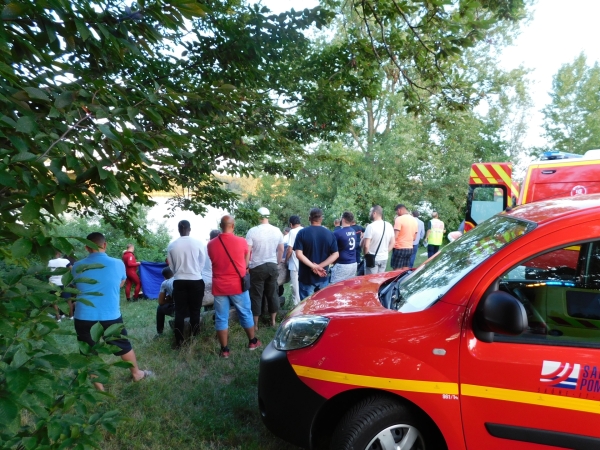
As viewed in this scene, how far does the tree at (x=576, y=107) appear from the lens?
67.8ft

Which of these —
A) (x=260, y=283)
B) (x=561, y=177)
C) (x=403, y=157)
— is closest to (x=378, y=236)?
(x=260, y=283)

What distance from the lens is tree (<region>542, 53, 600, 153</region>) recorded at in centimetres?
2066

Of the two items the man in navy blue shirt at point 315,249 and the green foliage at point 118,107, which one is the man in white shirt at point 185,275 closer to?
the green foliage at point 118,107

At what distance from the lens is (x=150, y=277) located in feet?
40.6

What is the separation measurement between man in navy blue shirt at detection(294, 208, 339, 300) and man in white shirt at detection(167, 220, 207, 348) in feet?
4.78

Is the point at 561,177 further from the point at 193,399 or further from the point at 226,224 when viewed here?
the point at 193,399

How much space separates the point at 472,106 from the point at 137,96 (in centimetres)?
453

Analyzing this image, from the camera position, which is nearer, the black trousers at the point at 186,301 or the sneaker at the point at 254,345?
the sneaker at the point at 254,345

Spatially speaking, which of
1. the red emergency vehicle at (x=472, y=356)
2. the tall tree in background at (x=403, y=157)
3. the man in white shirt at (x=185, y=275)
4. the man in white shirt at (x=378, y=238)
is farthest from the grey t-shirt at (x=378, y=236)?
the tall tree in background at (x=403, y=157)

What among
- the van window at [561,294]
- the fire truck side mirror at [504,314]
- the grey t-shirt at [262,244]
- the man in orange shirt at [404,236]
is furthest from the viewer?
the man in orange shirt at [404,236]

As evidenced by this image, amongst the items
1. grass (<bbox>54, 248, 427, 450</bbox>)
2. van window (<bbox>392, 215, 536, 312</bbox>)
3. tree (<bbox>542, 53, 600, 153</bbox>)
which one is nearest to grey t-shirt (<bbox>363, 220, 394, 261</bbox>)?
grass (<bbox>54, 248, 427, 450</bbox>)

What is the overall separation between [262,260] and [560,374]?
4.41 meters

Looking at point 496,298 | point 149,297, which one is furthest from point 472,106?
point 149,297

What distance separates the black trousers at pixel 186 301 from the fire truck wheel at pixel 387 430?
3566 millimetres
